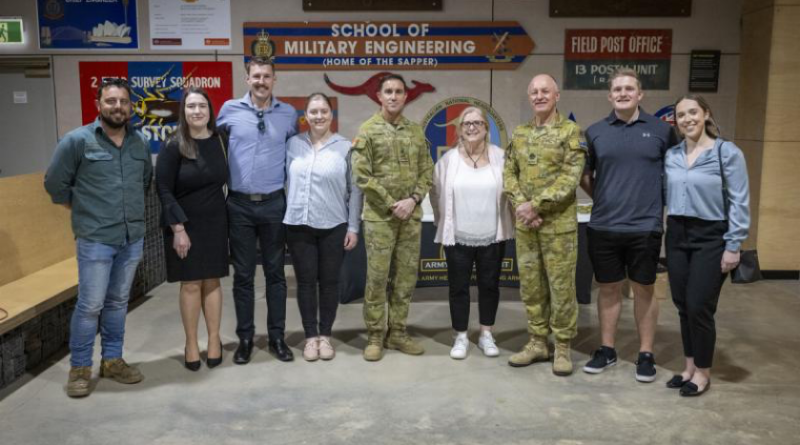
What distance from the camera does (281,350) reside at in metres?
4.14

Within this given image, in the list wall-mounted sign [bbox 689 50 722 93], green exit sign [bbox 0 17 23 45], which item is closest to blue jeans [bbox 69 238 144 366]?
green exit sign [bbox 0 17 23 45]

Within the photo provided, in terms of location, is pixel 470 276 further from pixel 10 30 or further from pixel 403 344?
pixel 10 30

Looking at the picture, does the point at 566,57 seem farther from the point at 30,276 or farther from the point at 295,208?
the point at 30,276

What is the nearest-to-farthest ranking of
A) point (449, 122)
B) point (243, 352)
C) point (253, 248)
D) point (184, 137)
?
1. point (184, 137)
2. point (253, 248)
3. point (243, 352)
4. point (449, 122)

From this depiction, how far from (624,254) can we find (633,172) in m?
0.47

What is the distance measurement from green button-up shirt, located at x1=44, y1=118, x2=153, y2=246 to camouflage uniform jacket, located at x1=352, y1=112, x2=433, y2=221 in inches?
48.0

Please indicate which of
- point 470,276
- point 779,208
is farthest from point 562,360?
point 779,208

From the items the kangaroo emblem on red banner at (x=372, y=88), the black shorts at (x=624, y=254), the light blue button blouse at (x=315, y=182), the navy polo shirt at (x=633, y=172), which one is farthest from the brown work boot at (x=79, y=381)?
the kangaroo emblem on red banner at (x=372, y=88)

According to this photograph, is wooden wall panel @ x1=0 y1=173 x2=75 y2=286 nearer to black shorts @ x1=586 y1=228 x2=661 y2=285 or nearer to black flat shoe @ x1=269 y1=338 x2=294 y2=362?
black flat shoe @ x1=269 y1=338 x2=294 y2=362

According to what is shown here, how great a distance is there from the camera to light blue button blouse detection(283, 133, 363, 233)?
390cm

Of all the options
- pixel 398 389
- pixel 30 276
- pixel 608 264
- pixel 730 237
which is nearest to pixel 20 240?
pixel 30 276

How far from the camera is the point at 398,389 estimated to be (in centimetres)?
370

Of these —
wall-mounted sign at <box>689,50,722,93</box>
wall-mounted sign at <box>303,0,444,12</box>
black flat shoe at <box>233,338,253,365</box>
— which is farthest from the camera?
wall-mounted sign at <box>689,50,722,93</box>

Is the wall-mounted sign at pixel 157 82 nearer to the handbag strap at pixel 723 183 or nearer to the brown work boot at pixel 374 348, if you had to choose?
the brown work boot at pixel 374 348
